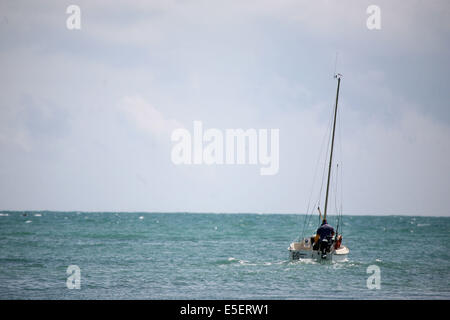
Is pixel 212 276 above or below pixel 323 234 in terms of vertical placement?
below

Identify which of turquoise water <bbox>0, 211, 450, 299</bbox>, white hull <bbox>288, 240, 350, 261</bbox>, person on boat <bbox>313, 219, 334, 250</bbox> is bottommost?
turquoise water <bbox>0, 211, 450, 299</bbox>

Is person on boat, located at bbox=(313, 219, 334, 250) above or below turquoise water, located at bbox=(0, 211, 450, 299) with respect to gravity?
above

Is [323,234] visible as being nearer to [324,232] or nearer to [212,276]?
[324,232]

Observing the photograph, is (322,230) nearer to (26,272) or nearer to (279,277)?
(279,277)

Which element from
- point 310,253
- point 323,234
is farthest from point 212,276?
point 323,234

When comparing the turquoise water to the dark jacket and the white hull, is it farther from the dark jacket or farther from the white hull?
the dark jacket

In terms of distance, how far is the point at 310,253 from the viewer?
99.0ft

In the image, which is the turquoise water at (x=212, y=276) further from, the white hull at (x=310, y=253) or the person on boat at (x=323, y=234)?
the person on boat at (x=323, y=234)

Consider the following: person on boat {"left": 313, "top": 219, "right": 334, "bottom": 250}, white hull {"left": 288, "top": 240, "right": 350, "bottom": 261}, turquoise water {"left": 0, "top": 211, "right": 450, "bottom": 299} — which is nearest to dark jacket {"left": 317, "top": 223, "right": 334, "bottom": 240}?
person on boat {"left": 313, "top": 219, "right": 334, "bottom": 250}

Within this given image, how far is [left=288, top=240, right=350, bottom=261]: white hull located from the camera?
30.0m

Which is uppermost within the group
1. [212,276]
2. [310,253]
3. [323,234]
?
[323,234]
